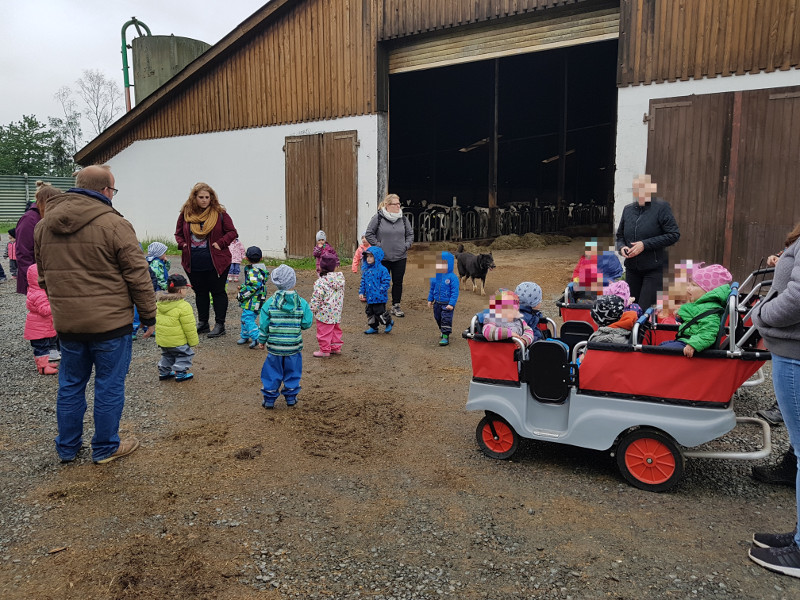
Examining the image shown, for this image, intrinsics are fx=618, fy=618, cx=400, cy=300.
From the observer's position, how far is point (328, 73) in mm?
13812

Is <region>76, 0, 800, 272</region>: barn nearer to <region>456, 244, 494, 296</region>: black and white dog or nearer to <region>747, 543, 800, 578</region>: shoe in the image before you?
<region>456, 244, 494, 296</region>: black and white dog

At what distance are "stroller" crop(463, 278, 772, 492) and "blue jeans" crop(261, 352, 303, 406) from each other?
1.80m

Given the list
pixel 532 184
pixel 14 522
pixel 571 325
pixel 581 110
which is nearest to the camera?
pixel 14 522

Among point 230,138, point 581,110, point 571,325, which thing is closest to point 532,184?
point 581,110

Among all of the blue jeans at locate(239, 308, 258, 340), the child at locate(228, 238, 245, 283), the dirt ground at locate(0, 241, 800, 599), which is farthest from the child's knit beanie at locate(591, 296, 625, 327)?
the child at locate(228, 238, 245, 283)

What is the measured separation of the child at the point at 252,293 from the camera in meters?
7.43

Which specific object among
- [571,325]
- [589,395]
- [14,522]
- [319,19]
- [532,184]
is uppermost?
[319,19]

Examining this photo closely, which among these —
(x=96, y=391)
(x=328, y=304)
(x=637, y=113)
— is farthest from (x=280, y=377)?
(x=637, y=113)

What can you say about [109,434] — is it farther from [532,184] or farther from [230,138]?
[532,184]

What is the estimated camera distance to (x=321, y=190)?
1434 centimetres

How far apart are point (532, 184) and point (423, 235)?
12.2m

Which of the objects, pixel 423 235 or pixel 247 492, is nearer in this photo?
pixel 247 492

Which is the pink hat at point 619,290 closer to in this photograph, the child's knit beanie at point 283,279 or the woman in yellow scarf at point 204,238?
the child's knit beanie at point 283,279

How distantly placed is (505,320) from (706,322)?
126 cm
